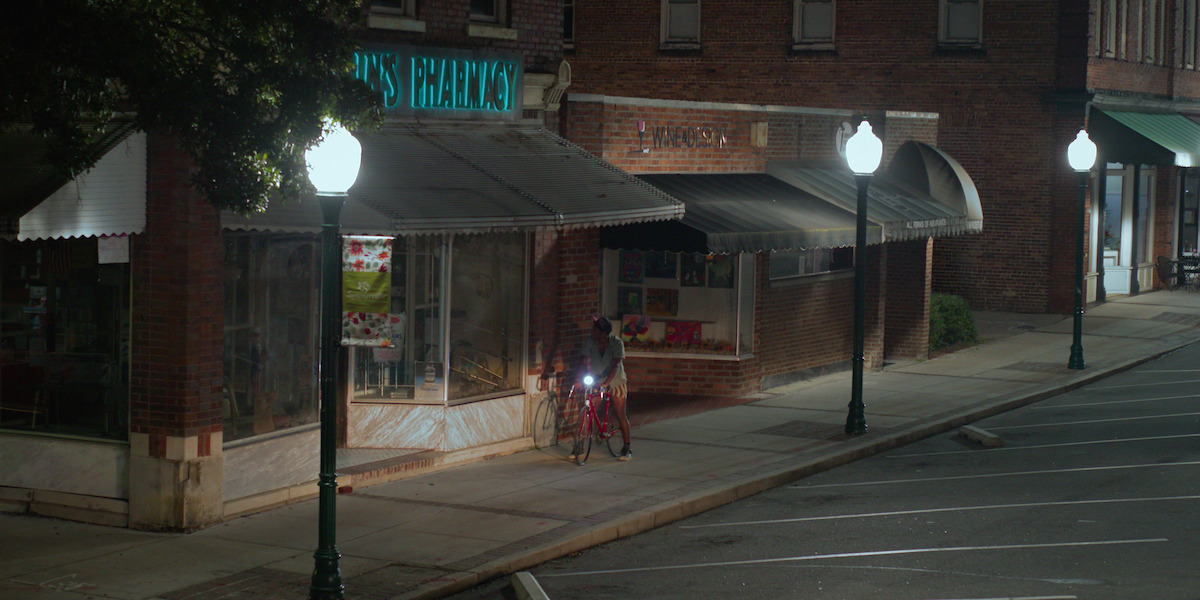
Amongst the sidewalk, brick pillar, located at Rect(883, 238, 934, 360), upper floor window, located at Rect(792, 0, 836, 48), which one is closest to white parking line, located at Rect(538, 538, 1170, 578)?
the sidewalk

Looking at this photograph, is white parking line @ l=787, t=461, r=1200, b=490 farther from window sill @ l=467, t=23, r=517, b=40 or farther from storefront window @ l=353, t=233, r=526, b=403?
window sill @ l=467, t=23, r=517, b=40

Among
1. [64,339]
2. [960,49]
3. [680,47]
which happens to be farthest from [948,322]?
[64,339]

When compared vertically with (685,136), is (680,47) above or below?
above

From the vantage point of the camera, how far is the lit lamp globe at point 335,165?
10.1 meters

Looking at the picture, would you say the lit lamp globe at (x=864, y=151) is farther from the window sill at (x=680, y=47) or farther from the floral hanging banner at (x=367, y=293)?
the window sill at (x=680, y=47)

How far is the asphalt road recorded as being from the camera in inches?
415

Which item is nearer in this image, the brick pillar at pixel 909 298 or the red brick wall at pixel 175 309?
the red brick wall at pixel 175 309

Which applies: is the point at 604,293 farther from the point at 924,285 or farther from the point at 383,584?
the point at 383,584

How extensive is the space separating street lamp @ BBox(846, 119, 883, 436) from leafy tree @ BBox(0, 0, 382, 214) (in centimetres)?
794

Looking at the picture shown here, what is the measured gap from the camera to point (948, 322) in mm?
27000

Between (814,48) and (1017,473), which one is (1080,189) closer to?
(1017,473)

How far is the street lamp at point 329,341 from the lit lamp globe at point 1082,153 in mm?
16173

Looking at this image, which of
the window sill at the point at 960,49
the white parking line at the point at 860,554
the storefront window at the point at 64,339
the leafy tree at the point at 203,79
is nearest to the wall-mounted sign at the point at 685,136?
the storefront window at the point at 64,339

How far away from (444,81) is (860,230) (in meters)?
5.88
